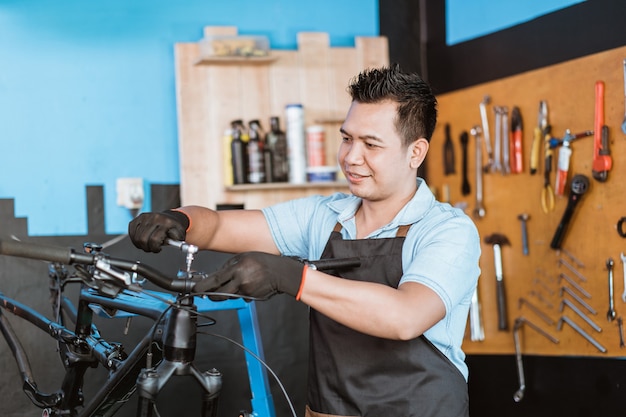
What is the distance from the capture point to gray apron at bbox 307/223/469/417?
2.04 m

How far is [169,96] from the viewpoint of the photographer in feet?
12.0

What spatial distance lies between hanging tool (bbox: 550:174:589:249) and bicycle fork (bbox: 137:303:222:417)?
1.96m

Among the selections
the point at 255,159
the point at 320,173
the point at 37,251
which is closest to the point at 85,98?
the point at 255,159

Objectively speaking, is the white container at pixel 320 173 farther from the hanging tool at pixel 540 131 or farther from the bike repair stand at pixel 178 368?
the bike repair stand at pixel 178 368

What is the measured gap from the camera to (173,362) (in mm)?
1804

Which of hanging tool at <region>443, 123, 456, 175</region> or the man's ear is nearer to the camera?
the man's ear

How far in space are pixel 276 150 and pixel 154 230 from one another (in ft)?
5.78

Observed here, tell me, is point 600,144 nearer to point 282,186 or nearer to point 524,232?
point 524,232

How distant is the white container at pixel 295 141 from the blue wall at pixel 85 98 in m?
0.49

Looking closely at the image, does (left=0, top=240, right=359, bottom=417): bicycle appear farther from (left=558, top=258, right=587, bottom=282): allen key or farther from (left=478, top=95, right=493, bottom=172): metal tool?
(left=478, top=95, right=493, bottom=172): metal tool

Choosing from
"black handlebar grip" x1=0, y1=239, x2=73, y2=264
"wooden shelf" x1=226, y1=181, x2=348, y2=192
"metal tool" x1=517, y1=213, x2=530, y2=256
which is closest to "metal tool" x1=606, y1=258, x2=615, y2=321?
"metal tool" x1=517, y1=213, x2=530, y2=256

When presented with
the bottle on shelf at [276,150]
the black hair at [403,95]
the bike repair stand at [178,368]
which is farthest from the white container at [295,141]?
the bike repair stand at [178,368]

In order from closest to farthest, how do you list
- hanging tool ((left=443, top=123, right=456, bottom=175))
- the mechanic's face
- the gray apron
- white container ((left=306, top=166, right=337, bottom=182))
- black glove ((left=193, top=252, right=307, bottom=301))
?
black glove ((left=193, top=252, right=307, bottom=301)) → the gray apron → the mechanic's face → white container ((left=306, top=166, right=337, bottom=182)) → hanging tool ((left=443, top=123, right=456, bottom=175))

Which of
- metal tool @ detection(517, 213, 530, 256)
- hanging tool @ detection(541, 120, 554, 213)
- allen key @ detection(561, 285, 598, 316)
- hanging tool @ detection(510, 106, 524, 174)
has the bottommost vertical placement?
allen key @ detection(561, 285, 598, 316)
